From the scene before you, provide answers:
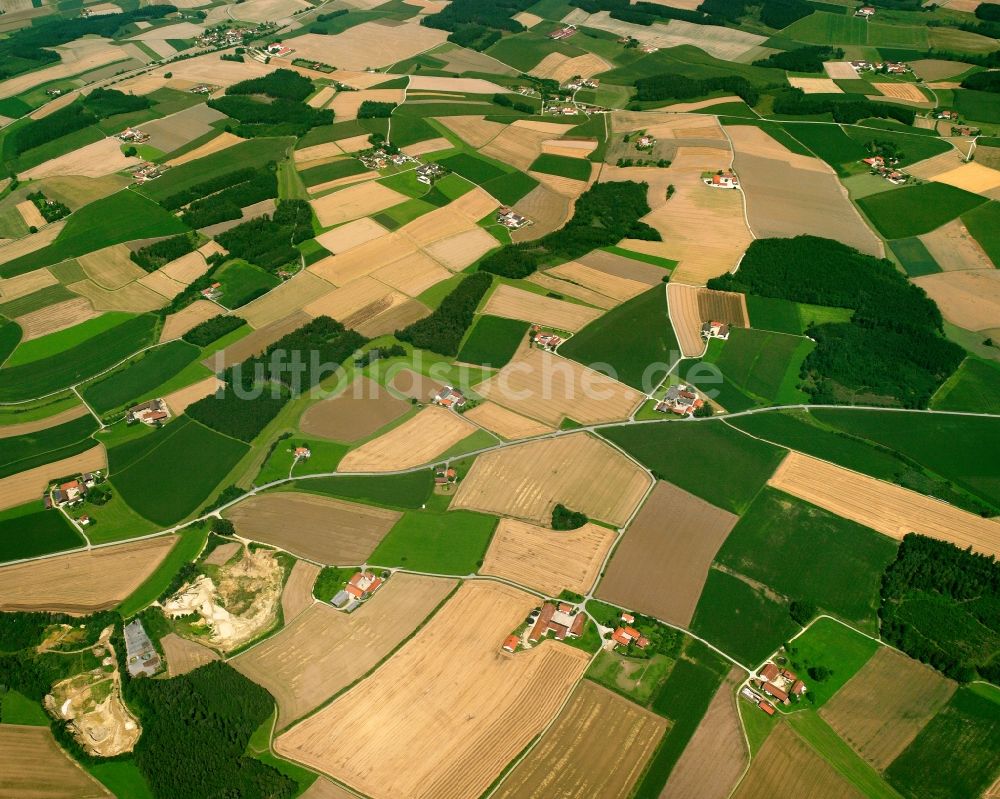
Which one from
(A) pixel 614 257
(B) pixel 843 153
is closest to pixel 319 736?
(A) pixel 614 257

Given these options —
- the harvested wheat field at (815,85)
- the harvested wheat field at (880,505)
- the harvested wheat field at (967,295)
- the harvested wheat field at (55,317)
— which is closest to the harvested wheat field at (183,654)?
the harvested wheat field at (880,505)

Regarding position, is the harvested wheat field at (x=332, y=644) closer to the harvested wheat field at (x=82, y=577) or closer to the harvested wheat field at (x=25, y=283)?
the harvested wheat field at (x=82, y=577)

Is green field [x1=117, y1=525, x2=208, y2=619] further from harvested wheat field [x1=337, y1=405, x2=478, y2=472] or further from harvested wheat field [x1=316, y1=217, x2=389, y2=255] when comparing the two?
harvested wheat field [x1=316, y1=217, x2=389, y2=255]

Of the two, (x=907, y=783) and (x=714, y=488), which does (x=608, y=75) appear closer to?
(x=714, y=488)

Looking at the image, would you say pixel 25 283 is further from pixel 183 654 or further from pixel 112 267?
pixel 183 654

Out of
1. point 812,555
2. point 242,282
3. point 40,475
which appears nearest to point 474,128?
point 242,282

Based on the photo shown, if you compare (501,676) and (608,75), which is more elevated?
(608,75)

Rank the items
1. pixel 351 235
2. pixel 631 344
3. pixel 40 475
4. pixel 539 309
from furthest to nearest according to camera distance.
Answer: pixel 351 235 < pixel 539 309 < pixel 631 344 < pixel 40 475

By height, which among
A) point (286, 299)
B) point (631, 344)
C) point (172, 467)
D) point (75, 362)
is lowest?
point (172, 467)
